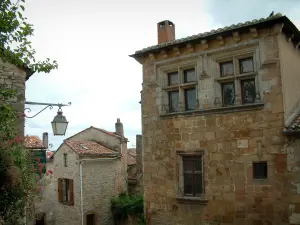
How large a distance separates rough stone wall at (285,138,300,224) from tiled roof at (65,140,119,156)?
12.7m

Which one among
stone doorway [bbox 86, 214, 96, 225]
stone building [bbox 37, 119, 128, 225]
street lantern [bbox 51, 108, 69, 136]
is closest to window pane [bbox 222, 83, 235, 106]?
street lantern [bbox 51, 108, 69, 136]

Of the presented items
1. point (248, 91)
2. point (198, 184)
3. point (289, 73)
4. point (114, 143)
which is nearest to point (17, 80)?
point (198, 184)

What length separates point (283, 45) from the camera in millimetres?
8523

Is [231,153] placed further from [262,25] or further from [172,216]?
[262,25]

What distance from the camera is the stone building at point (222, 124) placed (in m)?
8.12

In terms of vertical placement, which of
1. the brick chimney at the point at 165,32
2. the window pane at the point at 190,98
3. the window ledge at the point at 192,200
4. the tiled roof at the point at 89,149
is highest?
the brick chimney at the point at 165,32

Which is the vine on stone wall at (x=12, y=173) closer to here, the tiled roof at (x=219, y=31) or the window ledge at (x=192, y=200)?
the window ledge at (x=192, y=200)

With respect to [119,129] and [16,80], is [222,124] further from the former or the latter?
[119,129]

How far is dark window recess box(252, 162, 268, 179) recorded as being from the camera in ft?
27.0

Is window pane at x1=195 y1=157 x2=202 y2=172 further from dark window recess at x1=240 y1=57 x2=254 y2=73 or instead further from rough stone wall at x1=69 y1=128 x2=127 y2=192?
rough stone wall at x1=69 y1=128 x2=127 y2=192

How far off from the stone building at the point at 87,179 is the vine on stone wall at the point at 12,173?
37.8ft

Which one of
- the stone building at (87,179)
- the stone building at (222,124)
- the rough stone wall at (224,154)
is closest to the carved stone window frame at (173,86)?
the stone building at (222,124)

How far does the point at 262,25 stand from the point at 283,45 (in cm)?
89

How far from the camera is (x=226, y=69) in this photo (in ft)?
30.3
